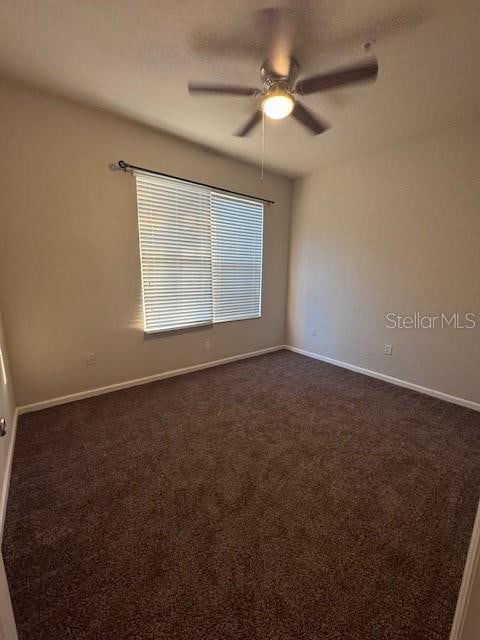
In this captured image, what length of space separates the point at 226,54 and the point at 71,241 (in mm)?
1891

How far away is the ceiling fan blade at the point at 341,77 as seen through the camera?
1.47m

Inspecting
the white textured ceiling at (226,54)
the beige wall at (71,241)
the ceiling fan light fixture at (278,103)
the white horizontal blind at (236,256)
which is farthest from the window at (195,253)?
the ceiling fan light fixture at (278,103)

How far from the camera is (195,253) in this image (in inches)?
127

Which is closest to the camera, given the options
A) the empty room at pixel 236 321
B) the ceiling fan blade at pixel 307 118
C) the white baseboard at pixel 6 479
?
the empty room at pixel 236 321

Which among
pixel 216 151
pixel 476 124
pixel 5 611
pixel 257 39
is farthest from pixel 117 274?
pixel 476 124

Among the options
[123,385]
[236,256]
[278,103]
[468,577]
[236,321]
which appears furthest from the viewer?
[236,321]

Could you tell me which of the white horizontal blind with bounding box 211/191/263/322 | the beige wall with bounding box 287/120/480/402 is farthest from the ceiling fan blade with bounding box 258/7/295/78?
the beige wall with bounding box 287/120/480/402

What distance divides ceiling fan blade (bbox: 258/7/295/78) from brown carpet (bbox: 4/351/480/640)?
2.60 m

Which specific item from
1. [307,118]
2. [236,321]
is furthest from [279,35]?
[236,321]

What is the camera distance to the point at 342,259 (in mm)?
3564

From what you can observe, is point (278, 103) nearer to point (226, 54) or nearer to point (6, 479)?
point (226, 54)

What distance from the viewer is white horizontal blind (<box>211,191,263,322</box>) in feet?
11.3

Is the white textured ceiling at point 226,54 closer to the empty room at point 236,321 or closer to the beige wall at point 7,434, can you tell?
the empty room at point 236,321

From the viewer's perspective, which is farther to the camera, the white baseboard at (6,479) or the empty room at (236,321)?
the white baseboard at (6,479)
